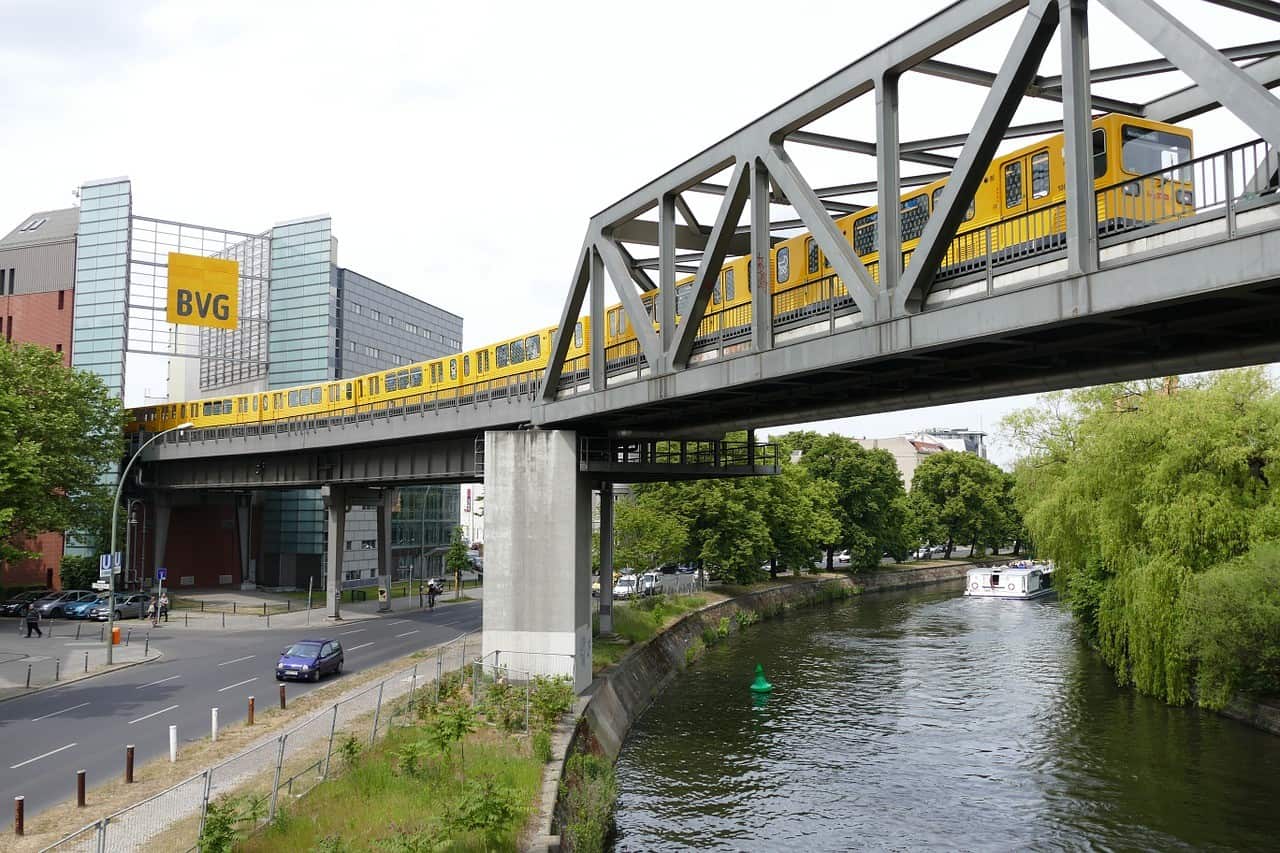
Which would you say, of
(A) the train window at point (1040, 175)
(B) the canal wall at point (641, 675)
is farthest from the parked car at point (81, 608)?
(A) the train window at point (1040, 175)

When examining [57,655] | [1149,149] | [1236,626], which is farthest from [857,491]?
[1149,149]

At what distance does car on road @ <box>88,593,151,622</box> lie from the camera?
167ft

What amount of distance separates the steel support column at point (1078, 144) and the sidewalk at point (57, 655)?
105 feet

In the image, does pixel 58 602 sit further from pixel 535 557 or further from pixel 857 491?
pixel 857 491

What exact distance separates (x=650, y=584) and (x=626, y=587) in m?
1.74

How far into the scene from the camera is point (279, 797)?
16.7 m

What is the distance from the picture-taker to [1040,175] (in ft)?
60.5

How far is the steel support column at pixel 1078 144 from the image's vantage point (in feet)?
44.5

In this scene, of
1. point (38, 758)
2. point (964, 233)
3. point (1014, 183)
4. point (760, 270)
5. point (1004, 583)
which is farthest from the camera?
point (1004, 583)

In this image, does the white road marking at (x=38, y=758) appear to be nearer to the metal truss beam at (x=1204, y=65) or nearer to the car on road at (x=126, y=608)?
the metal truss beam at (x=1204, y=65)

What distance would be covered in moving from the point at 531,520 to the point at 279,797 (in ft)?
44.5

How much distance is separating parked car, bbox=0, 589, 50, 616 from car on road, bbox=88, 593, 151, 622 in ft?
12.9

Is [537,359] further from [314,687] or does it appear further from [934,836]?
[934,836]

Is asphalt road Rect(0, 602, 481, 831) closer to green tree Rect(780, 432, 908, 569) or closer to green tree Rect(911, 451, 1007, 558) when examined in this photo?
green tree Rect(780, 432, 908, 569)
